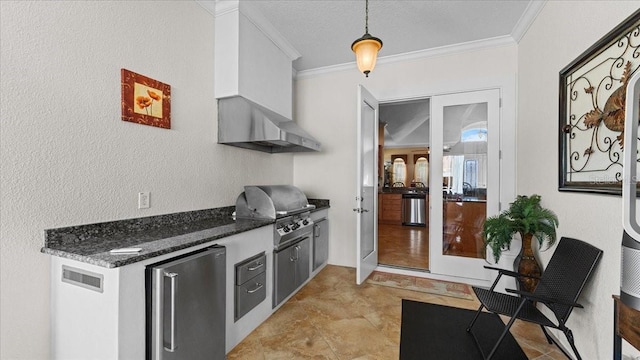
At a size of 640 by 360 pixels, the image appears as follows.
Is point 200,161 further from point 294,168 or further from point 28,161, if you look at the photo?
point 294,168

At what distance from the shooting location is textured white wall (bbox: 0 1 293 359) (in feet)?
4.53

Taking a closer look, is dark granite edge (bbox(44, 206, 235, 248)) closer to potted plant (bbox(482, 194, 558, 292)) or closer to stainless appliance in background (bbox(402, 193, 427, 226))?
potted plant (bbox(482, 194, 558, 292))

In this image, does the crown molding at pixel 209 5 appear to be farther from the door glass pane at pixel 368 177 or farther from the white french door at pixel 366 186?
the door glass pane at pixel 368 177

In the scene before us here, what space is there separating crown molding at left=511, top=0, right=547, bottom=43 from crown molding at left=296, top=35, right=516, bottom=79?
13cm

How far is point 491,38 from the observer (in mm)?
3131

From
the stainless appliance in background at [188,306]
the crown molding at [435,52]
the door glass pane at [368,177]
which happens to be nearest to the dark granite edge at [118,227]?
the stainless appliance in background at [188,306]

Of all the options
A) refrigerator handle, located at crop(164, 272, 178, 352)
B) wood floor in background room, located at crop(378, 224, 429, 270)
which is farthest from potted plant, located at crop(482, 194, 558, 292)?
refrigerator handle, located at crop(164, 272, 178, 352)

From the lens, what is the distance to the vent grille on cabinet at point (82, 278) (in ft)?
4.26

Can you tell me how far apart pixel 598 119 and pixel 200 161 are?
120 inches

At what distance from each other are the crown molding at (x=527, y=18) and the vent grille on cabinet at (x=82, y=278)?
3.91 m

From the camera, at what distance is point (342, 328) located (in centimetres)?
230

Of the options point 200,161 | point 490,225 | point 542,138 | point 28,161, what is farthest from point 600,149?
point 28,161

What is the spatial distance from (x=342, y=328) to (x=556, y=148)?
2.35 metres

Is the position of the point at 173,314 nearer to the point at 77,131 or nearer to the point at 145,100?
the point at 77,131
